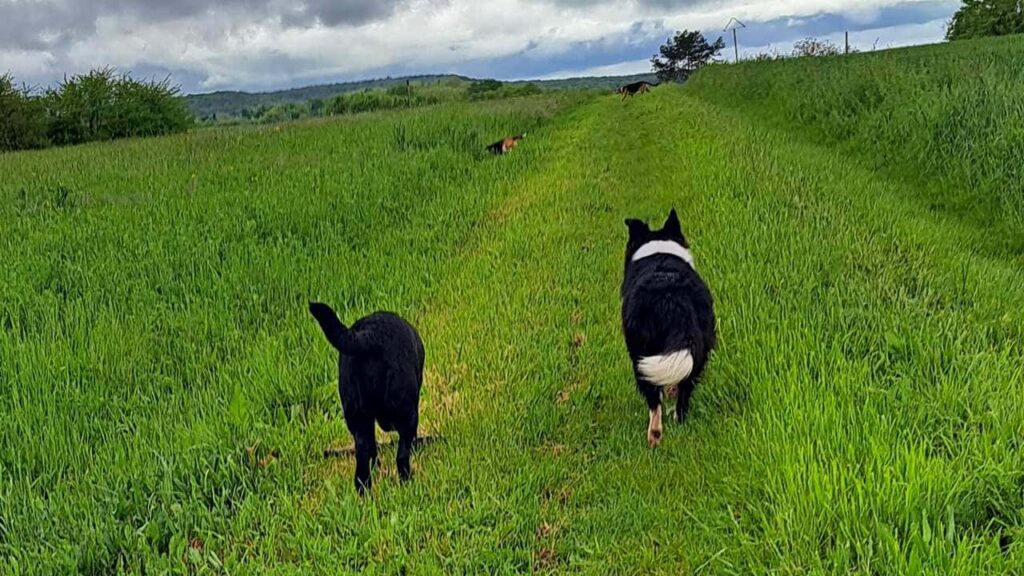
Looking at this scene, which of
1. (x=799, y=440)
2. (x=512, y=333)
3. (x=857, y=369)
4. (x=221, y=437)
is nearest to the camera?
(x=799, y=440)

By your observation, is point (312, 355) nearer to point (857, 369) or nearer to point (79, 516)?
point (79, 516)

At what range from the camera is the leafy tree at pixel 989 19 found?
57.5m

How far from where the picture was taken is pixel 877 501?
2281mm

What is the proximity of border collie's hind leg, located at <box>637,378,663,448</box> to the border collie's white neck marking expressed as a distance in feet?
3.71

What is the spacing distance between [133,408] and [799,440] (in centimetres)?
377

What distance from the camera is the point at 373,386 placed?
3012 millimetres

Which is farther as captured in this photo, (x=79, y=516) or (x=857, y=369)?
(x=857, y=369)

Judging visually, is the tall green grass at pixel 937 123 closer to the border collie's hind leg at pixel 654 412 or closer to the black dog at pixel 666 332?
the black dog at pixel 666 332

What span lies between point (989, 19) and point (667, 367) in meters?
73.9

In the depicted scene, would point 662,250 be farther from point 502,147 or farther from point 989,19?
point 989,19

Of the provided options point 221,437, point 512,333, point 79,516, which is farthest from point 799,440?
point 79,516

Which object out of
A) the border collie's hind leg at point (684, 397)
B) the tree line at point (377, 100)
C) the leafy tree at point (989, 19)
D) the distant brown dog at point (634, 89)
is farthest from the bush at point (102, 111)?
the leafy tree at point (989, 19)

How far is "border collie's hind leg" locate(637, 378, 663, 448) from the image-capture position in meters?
3.47

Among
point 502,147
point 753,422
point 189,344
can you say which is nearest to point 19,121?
point 502,147
